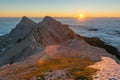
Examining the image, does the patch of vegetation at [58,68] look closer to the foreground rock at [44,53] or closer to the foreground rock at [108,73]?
the foreground rock at [44,53]

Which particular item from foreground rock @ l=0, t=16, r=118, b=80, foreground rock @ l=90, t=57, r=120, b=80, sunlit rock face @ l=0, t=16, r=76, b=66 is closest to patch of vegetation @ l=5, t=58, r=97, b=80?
foreground rock @ l=0, t=16, r=118, b=80

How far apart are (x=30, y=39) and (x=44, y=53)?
29.0ft

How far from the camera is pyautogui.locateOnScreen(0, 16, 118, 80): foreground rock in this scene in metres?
22.5

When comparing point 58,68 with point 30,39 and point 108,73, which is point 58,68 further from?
point 30,39

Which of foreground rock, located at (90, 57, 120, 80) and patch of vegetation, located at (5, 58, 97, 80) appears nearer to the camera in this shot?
foreground rock, located at (90, 57, 120, 80)

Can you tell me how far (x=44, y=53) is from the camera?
103ft

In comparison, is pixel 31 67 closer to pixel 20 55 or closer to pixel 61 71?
pixel 61 71

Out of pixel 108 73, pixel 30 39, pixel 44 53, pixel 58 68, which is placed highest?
pixel 108 73

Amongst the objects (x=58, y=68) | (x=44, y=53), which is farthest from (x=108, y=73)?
(x=44, y=53)

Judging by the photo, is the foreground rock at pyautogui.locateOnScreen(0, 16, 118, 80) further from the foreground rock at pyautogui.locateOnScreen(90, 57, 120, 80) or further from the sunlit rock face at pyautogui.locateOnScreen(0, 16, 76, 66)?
the foreground rock at pyautogui.locateOnScreen(90, 57, 120, 80)

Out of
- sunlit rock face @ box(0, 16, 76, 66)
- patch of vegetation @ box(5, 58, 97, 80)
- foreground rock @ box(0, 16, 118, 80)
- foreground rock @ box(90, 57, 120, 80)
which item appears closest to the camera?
foreground rock @ box(90, 57, 120, 80)

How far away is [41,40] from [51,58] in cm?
1402

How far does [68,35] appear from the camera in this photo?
5175 cm

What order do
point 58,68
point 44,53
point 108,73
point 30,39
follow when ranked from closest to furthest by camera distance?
point 108,73, point 58,68, point 44,53, point 30,39
